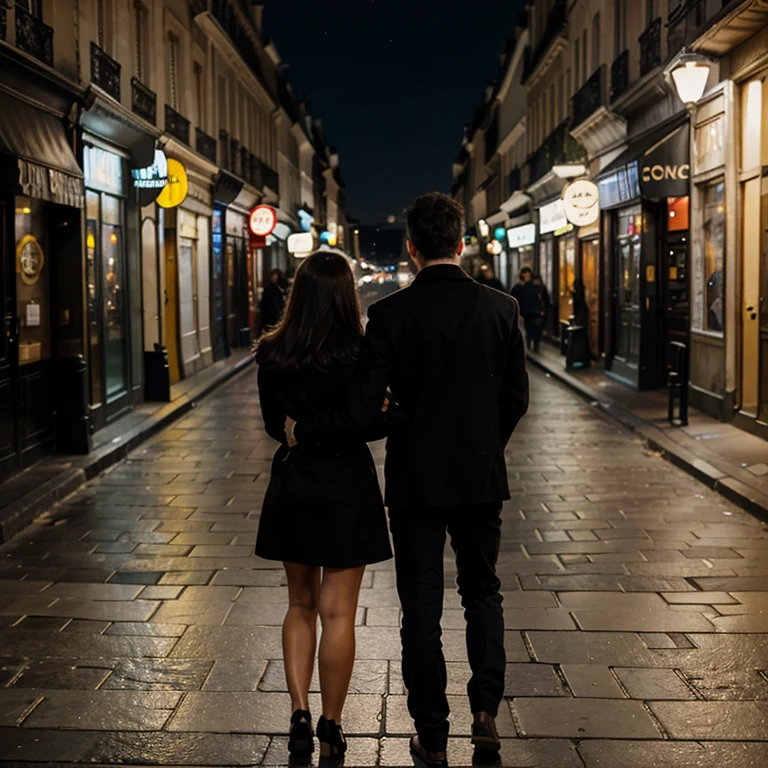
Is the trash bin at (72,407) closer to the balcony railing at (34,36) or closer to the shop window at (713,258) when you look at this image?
the balcony railing at (34,36)

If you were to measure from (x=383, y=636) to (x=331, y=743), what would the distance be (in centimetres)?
156

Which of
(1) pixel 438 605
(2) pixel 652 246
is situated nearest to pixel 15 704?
(1) pixel 438 605

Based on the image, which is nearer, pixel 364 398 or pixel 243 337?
pixel 364 398

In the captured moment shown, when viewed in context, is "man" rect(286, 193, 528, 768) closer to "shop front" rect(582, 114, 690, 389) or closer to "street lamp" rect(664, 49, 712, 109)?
"street lamp" rect(664, 49, 712, 109)

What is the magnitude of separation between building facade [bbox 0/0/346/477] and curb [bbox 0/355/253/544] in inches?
14.7

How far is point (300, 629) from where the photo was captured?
423 cm

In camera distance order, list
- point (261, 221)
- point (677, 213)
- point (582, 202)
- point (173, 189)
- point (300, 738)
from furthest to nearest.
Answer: point (261, 221)
point (582, 202)
point (173, 189)
point (677, 213)
point (300, 738)

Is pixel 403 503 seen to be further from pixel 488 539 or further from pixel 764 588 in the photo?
pixel 764 588

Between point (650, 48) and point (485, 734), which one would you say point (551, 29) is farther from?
point (485, 734)

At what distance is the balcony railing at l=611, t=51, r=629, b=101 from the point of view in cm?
1939

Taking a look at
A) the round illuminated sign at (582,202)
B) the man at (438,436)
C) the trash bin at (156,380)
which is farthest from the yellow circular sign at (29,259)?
the round illuminated sign at (582,202)

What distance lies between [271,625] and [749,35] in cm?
908

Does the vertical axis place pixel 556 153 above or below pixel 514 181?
below

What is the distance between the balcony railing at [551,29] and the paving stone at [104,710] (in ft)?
83.6
